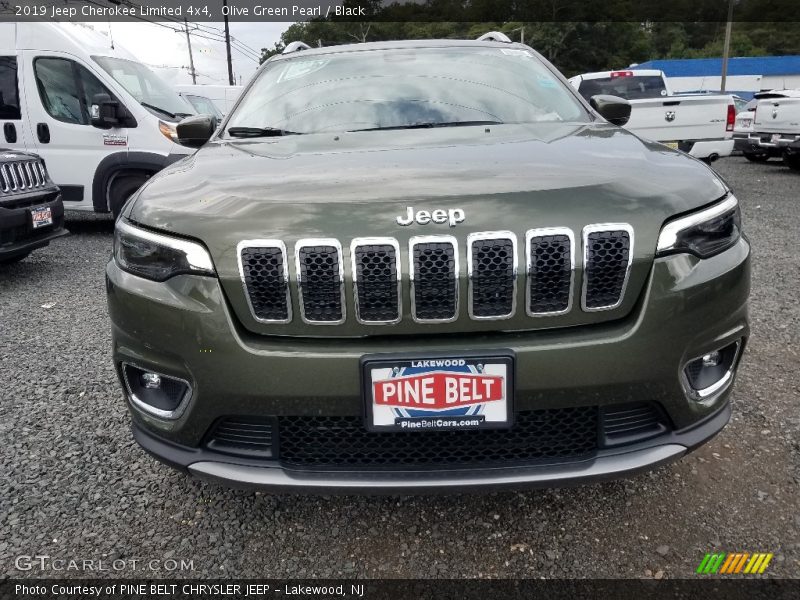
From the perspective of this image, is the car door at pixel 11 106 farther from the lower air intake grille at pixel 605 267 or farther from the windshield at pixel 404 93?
the lower air intake grille at pixel 605 267

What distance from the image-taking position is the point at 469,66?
2.99 metres

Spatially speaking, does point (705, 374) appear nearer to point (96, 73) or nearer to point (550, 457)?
point (550, 457)

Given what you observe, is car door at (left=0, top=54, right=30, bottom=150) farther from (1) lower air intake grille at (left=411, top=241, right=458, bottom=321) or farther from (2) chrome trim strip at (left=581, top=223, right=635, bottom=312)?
(2) chrome trim strip at (left=581, top=223, right=635, bottom=312)

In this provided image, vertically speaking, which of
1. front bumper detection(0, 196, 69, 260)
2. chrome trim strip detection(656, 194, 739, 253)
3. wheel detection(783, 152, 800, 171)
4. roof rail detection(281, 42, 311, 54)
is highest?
roof rail detection(281, 42, 311, 54)

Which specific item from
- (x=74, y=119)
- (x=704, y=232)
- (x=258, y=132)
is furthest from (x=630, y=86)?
(x=704, y=232)

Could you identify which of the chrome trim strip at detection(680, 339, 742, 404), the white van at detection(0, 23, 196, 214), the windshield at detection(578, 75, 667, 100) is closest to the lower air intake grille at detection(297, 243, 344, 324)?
the chrome trim strip at detection(680, 339, 742, 404)

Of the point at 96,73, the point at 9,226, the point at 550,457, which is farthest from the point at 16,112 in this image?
the point at 550,457

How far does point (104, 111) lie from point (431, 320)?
637cm

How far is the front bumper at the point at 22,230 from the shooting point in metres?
5.13

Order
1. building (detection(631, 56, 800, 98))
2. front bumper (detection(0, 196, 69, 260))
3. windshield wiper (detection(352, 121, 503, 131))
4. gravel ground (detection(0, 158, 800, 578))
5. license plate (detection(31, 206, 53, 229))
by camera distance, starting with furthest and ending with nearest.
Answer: building (detection(631, 56, 800, 98))
license plate (detection(31, 206, 53, 229))
front bumper (detection(0, 196, 69, 260))
windshield wiper (detection(352, 121, 503, 131))
gravel ground (detection(0, 158, 800, 578))

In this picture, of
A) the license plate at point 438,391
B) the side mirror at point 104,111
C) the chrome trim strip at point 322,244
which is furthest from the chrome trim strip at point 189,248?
the side mirror at point 104,111

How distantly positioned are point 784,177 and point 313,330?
42.7ft

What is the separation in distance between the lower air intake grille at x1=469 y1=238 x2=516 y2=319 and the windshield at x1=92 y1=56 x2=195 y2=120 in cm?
643

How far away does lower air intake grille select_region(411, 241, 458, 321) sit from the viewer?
1.62m
